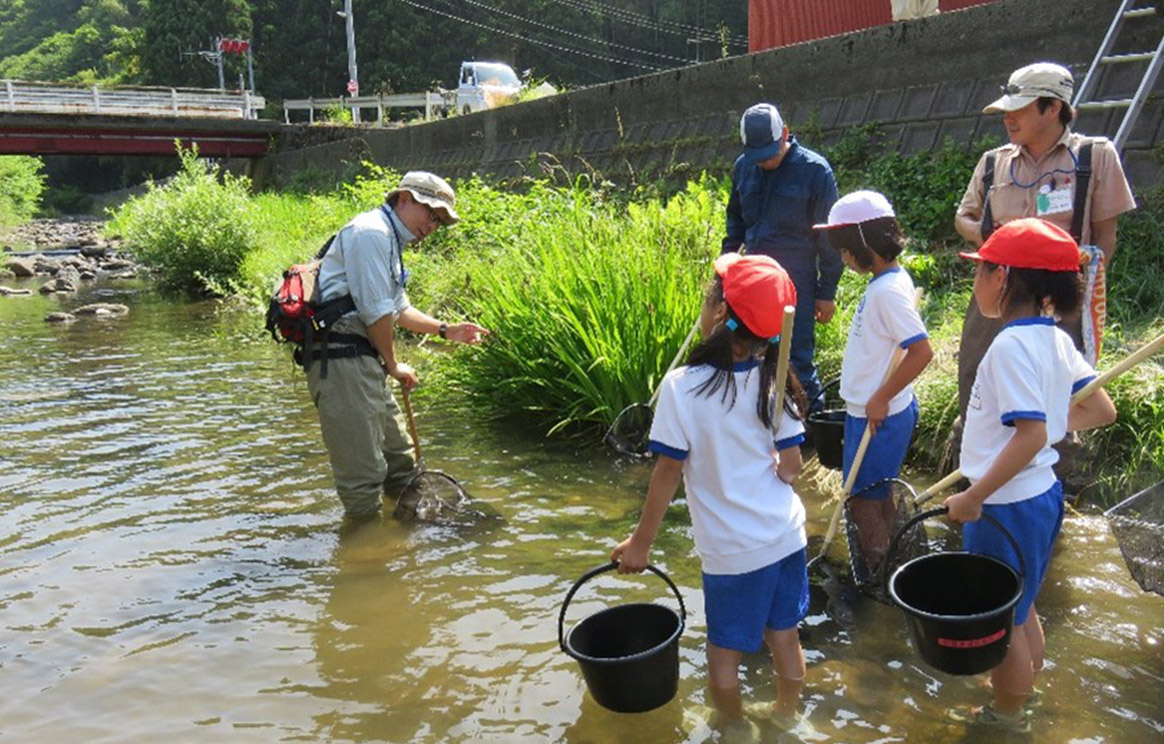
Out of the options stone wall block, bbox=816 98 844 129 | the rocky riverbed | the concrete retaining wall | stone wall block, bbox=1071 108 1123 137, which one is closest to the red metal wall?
the concrete retaining wall

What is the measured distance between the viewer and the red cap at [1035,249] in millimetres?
2857

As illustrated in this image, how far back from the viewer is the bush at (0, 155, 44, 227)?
146 feet

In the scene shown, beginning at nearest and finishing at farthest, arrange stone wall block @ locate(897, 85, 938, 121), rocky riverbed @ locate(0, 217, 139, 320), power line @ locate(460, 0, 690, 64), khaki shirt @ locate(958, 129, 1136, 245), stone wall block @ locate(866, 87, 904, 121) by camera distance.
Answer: khaki shirt @ locate(958, 129, 1136, 245), stone wall block @ locate(897, 85, 938, 121), stone wall block @ locate(866, 87, 904, 121), rocky riverbed @ locate(0, 217, 139, 320), power line @ locate(460, 0, 690, 64)

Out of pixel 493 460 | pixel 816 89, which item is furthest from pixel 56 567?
pixel 816 89

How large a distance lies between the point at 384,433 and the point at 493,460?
113 centimetres

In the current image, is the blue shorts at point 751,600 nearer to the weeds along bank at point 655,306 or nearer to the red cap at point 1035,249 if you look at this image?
the red cap at point 1035,249

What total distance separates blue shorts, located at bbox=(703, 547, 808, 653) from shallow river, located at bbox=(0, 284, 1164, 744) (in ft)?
1.53

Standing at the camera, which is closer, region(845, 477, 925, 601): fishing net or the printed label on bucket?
the printed label on bucket

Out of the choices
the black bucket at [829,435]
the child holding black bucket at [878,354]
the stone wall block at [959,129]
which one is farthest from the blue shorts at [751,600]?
the stone wall block at [959,129]

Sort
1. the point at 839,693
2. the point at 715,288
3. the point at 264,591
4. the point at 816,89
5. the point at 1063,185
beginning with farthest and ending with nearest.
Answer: the point at 816,89, the point at 264,591, the point at 1063,185, the point at 839,693, the point at 715,288

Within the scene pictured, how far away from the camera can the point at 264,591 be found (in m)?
4.75

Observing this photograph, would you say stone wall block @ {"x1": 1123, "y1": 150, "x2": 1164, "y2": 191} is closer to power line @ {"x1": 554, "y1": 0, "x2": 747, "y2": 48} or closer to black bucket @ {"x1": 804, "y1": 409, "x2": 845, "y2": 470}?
black bucket @ {"x1": 804, "y1": 409, "x2": 845, "y2": 470}

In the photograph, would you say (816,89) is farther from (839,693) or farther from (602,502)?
(839,693)

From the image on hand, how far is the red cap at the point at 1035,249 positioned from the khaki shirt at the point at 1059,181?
1200 millimetres
